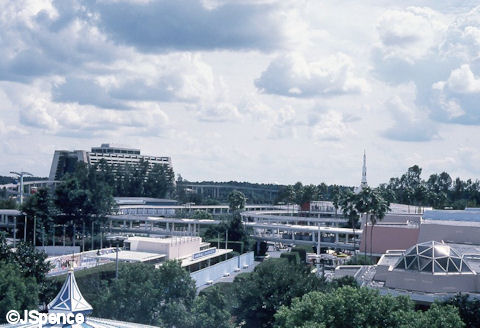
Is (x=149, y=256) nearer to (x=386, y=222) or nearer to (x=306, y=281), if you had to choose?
(x=306, y=281)

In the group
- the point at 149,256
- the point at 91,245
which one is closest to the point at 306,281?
the point at 149,256

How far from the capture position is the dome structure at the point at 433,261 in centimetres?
5391

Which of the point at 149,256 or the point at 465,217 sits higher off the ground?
the point at 465,217

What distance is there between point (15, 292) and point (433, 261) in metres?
35.1

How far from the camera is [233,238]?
352 feet

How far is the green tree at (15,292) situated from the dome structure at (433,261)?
31.6 meters

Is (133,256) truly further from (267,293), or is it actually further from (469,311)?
(469,311)

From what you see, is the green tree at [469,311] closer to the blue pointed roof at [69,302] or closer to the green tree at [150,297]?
the green tree at [150,297]

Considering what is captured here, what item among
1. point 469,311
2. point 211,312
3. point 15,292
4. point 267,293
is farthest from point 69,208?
point 469,311

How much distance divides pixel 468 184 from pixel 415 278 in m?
150

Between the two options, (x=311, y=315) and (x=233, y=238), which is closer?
(x=311, y=315)

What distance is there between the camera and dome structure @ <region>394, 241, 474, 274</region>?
2122 inches

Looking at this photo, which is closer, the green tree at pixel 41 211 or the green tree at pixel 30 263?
the green tree at pixel 30 263

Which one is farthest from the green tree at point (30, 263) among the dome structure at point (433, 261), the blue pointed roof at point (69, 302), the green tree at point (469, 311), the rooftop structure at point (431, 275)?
the green tree at point (469, 311)
